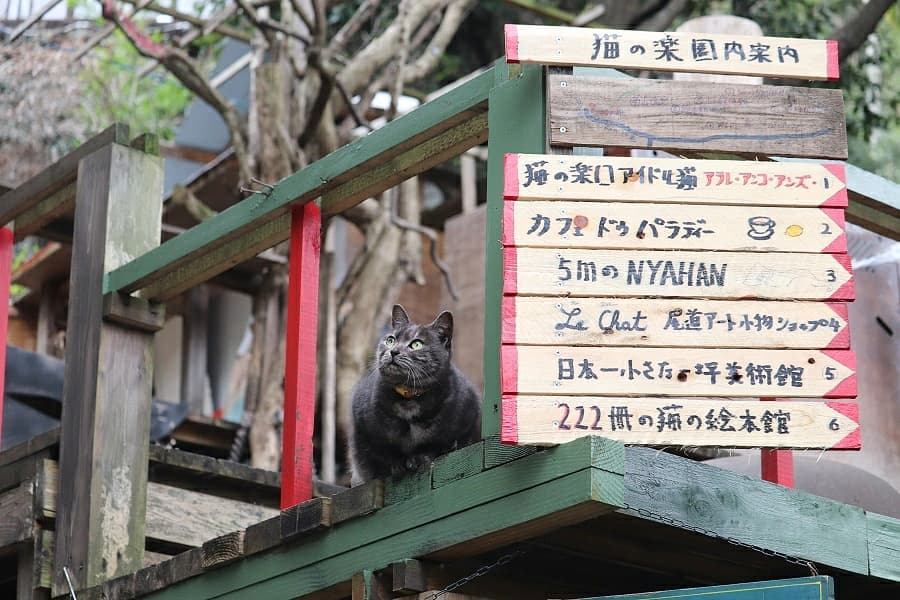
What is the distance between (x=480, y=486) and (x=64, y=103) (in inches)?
474

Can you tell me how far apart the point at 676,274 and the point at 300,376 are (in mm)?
1720

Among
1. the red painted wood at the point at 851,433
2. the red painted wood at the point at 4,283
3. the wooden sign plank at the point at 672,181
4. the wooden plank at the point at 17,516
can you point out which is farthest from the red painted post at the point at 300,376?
the red painted wood at the point at 4,283

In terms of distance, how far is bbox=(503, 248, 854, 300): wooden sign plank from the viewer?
4395mm

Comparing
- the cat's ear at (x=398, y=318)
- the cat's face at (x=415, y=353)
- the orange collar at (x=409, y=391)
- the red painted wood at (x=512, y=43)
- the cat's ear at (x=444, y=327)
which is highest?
the red painted wood at (x=512, y=43)

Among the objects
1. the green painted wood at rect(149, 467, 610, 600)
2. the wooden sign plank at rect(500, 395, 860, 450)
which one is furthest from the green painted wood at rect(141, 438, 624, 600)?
the wooden sign plank at rect(500, 395, 860, 450)

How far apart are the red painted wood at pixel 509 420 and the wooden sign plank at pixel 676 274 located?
14.3 inches

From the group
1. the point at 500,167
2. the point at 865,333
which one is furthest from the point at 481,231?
the point at 500,167

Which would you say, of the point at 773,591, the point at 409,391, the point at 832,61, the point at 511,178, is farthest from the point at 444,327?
the point at 773,591

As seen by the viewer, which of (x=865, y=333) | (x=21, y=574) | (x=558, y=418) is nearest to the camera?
(x=558, y=418)

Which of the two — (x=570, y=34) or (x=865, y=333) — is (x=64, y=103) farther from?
(x=570, y=34)

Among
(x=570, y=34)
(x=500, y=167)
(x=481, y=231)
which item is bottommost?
(x=500, y=167)

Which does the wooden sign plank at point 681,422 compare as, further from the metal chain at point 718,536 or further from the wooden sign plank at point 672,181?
the wooden sign plank at point 672,181

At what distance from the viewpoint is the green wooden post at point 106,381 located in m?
6.32

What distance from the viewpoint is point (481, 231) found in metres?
11.6
